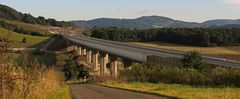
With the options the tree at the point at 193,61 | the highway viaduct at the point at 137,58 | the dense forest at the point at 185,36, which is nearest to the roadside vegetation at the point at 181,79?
the tree at the point at 193,61

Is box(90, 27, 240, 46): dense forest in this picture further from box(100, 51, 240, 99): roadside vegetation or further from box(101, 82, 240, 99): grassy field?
box(101, 82, 240, 99): grassy field

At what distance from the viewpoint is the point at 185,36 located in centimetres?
15512

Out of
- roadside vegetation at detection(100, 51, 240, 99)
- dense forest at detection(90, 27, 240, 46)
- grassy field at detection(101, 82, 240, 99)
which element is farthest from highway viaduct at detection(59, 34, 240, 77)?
dense forest at detection(90, 27, 240, 46)

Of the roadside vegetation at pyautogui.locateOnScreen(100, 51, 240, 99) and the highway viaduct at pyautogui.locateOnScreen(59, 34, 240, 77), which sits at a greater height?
the roadside vegetation at pyautogui.locateOnScreen(100, 51, 240, 99)

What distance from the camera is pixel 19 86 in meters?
13.4

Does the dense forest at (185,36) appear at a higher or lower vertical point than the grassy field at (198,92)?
lower

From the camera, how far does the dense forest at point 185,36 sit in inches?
5640

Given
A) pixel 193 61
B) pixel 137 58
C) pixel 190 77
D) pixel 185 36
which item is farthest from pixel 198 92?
pixel 185 36

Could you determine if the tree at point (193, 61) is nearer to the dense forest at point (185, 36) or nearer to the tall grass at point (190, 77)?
the tall grass at point (190, 77)

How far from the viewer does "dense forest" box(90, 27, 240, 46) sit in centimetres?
14325

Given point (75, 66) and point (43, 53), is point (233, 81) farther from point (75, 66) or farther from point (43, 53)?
point (43, 53)

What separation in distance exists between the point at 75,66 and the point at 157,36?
96.6 m

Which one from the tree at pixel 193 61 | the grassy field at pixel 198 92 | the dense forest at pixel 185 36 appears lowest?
the dense forest at pixel 185 36

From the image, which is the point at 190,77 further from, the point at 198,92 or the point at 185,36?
the point at 185,36
